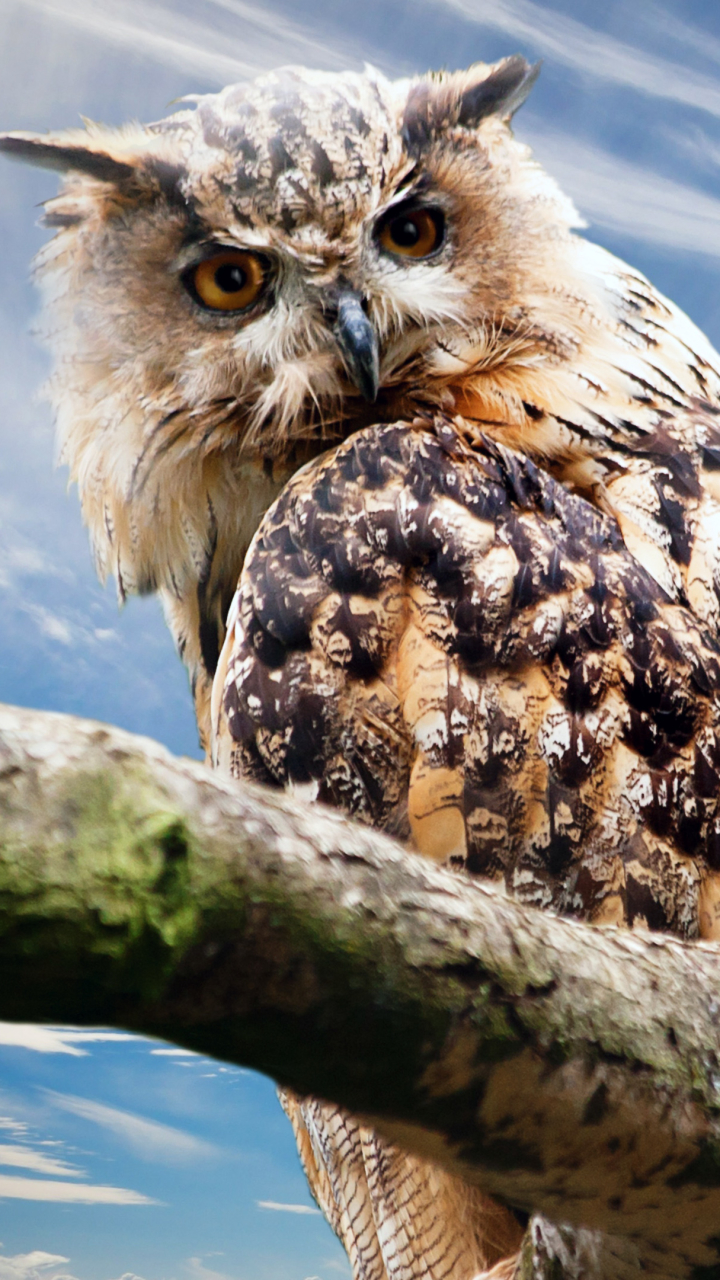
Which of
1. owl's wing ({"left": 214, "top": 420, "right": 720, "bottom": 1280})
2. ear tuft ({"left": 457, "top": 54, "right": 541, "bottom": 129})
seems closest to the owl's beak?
owl's wing ({"left": 214, "top": 420, "right": 720, "bottom": 1280})

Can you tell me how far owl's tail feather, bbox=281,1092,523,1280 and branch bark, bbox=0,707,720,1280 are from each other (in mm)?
730

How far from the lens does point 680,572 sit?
132 cm

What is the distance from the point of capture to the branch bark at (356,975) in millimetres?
479

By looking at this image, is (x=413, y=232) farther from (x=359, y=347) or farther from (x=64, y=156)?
(x=64, y=156)

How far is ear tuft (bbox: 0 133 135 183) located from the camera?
1558 mm

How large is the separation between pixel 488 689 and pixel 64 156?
3.34 feet

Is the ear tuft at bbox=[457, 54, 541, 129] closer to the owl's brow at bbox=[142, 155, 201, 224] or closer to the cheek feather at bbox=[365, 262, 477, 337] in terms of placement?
the cheek feather at bbox=[365, 262, 477, 337]

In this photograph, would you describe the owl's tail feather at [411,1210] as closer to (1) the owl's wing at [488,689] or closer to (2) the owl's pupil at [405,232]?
(1) the owl's wing at [488,689]

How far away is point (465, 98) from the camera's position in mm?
1576

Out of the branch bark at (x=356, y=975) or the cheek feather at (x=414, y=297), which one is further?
the cheek feather at (x=414, y=297)

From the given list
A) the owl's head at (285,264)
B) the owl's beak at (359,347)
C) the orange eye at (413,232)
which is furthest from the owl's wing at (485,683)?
the orange eye at (413,232)

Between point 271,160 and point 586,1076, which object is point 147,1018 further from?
point 271,160

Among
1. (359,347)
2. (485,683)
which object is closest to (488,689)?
(485,683)

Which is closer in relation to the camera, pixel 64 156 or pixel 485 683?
pixel 485 683
